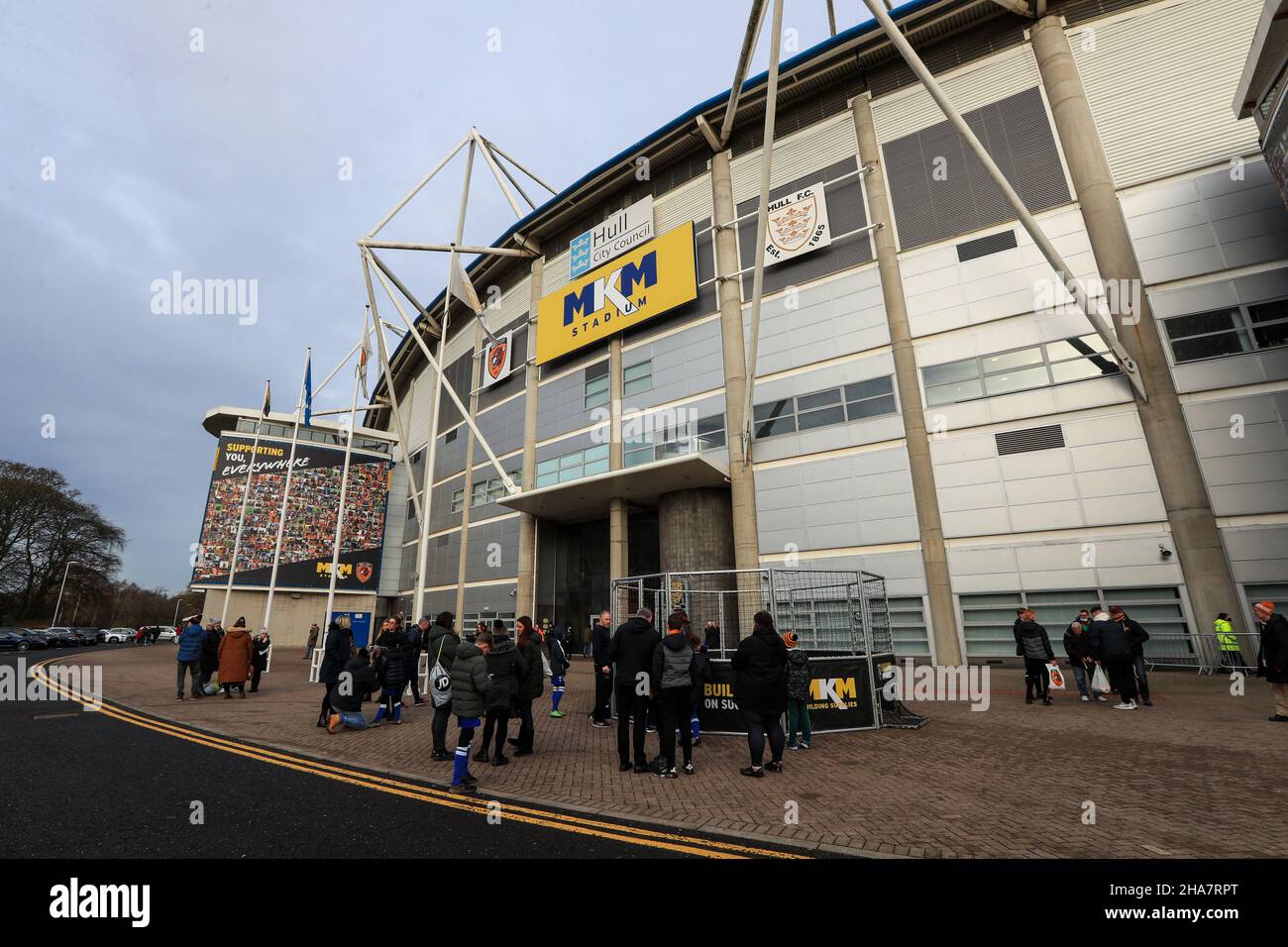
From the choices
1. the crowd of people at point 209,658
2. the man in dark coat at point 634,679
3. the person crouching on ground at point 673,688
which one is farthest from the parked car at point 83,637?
the person crouching on ground at point 673,688

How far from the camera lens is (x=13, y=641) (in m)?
32.1

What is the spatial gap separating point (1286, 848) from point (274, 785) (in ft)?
30.2

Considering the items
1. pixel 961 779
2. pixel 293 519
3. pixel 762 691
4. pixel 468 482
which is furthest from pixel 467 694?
pixel 293 519

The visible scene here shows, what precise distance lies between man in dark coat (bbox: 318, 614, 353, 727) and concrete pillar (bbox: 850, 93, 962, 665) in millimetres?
15967

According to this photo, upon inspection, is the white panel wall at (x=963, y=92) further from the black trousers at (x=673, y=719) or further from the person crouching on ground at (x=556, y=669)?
the black trousers at (x=673, y=719)

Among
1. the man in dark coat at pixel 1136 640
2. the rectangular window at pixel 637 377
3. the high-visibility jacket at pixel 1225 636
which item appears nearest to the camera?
the man in dark coat at pixel 1136 640

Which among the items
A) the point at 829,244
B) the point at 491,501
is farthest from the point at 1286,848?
the point at 491,501

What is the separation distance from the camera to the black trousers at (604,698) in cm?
1031

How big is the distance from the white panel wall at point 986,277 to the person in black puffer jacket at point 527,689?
17.1 m

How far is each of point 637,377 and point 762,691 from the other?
783 inches

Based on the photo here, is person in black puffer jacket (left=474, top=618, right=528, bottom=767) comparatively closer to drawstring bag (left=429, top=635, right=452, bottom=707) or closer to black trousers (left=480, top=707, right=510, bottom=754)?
black trousers (left=480, top=707, right=510, bottom=754)

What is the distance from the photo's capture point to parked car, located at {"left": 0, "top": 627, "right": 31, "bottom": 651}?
1241 inches

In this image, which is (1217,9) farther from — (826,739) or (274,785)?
(274,785)

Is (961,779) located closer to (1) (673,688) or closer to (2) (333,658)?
(1) (673,688)
